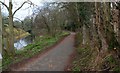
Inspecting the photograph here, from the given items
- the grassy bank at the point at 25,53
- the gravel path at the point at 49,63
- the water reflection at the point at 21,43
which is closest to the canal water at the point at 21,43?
the water reflection at the point at 21,43

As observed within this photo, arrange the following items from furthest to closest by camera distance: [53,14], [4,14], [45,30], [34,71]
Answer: [45,30] → [53,14] → [4,14] → [34,71]

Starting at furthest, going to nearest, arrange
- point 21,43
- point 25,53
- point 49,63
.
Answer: point 21,43, point 25,53, point 49,63

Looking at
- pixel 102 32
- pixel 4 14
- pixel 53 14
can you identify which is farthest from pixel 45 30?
pixel 102 32

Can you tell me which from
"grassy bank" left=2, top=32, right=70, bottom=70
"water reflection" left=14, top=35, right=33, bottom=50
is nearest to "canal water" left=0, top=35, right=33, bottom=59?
"water reflection" left=14, top=35, right=33, bottom=50

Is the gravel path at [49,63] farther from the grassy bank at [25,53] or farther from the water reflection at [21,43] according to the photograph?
the water reflection at [21,43]

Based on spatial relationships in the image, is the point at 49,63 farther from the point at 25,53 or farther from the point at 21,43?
the point at 21,43

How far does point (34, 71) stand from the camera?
1362cm

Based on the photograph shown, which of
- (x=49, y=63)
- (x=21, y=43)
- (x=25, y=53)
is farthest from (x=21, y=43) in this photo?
(x=49, y=63)

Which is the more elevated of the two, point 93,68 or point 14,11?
point 14,11

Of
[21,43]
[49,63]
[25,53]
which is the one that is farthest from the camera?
[21,43]

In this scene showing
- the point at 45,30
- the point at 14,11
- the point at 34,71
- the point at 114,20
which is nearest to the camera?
the point at 114,20

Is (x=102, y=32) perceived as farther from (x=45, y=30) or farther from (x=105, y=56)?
(x=45, y=30)

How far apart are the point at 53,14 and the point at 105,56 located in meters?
30.1

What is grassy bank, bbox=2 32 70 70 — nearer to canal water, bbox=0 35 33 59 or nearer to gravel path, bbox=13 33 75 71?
gravel path, bbox=13 33 75 71
